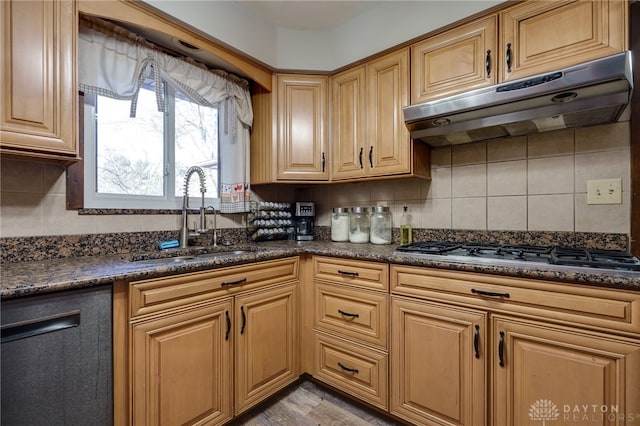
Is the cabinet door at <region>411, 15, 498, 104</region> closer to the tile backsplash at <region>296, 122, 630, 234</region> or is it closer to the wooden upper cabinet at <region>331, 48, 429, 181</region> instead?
the wooden upper cabinet at <region>331, 48, 429, 181</region>

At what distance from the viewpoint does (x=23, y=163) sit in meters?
1.31

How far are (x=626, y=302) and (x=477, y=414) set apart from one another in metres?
0.71

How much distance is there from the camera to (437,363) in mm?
1337

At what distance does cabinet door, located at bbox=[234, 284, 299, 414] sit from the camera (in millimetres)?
1487

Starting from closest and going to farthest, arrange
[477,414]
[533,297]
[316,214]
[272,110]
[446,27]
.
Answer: [533,297] → [477,414] → [446,27] → [272,110] → [316,214]

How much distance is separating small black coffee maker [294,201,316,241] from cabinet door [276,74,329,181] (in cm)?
30

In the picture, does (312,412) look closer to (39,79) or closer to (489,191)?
(489,191)

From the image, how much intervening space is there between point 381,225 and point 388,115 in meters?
0.73

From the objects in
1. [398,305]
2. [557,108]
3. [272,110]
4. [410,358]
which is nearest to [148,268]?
[398,305]

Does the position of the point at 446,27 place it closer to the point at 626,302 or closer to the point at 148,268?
the point at 626,302

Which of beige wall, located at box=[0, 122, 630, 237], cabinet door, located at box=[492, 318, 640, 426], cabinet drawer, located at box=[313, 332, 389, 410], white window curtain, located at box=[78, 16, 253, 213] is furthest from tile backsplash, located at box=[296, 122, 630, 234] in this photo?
white window curtain, located at box=[78, 16, 253, 213]

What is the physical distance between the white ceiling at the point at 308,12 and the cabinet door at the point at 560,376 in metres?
1.97

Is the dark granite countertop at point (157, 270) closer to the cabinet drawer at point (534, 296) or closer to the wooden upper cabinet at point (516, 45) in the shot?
the cabinet drawer at point (534, 296)

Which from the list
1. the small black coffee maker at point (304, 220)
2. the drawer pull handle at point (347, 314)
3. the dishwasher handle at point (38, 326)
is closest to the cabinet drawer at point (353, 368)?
the drawer pull handle at point (347, 314)
